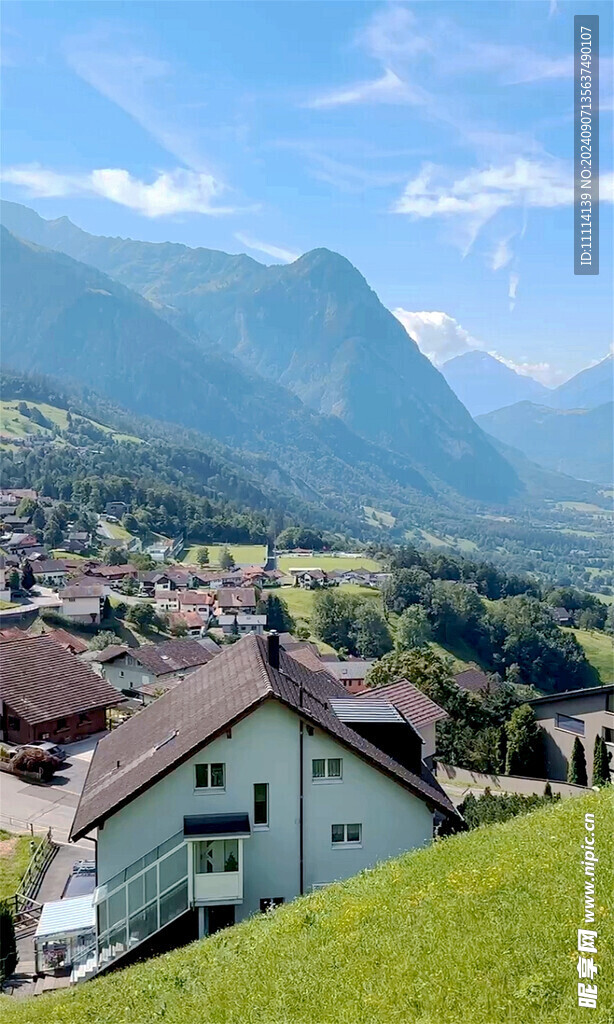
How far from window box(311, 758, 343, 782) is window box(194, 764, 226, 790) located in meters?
1.98

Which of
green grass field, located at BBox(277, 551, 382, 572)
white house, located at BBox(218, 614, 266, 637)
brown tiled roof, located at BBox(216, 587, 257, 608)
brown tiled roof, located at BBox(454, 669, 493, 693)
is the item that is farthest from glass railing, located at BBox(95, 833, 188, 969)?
green grass field, located at BBox(277, 551, 382, 572)

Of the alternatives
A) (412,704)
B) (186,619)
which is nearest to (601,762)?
(412,704)

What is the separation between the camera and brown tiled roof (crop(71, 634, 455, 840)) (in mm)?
17078

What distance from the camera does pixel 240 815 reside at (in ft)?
56.4

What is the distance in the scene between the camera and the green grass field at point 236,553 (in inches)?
6594

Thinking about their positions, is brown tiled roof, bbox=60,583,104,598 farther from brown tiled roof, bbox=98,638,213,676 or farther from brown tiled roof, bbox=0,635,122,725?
brown tiled roof, bbox=0,635,122,725

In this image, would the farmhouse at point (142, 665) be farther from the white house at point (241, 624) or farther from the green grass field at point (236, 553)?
the green grass field at point (236, 553)

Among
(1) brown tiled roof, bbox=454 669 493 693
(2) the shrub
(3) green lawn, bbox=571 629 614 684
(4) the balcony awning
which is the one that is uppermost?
(4) the balcony awning

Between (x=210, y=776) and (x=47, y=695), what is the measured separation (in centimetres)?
2918

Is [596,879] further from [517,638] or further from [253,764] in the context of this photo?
[517,638]

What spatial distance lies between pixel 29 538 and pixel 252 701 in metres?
143

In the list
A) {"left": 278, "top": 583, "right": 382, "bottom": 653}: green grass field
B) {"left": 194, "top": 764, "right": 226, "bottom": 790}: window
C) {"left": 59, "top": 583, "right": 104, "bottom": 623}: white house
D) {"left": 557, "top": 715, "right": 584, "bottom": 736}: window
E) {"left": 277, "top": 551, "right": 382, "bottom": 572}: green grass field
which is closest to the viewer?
{"left": 194, "top": 764, "right": 226, "bottom": 790}: window

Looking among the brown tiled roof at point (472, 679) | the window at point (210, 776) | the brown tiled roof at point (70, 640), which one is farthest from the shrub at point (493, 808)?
the brown tiled roof at point (70, 640)

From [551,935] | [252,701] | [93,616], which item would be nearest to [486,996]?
[551,935]
